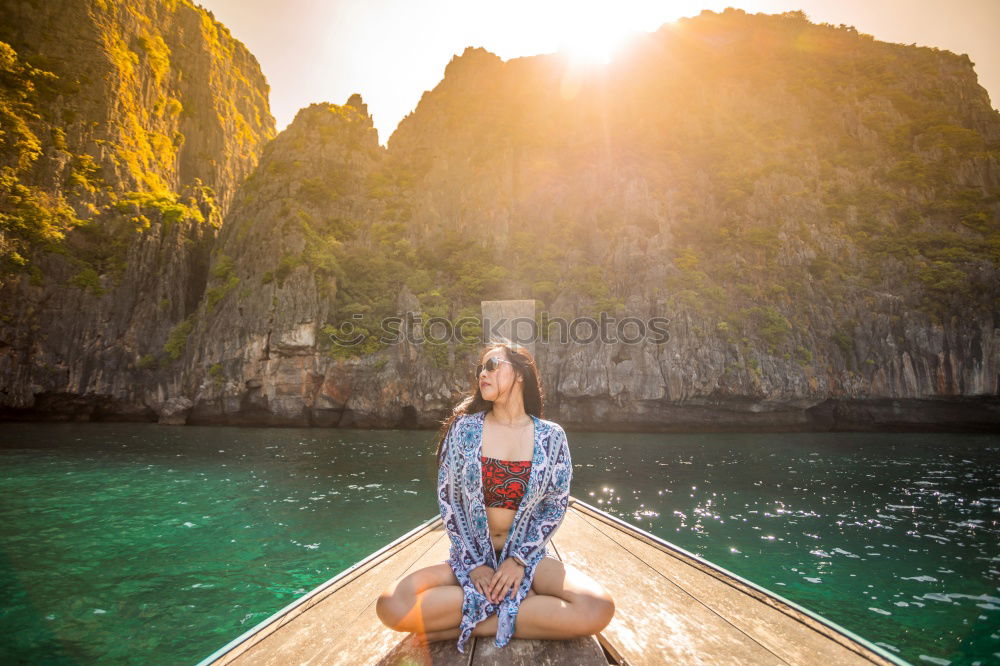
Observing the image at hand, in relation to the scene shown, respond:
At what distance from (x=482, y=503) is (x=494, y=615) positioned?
1.85ft

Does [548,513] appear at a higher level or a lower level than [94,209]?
lower

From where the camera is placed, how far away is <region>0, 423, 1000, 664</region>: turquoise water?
4.43m

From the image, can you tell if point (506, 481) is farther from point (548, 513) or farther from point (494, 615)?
point (494, 615)

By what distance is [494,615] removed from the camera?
212 centimetres

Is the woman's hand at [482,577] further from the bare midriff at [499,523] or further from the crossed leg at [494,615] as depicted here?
the bare midriff at [499,523]

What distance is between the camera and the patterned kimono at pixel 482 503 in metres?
2.33

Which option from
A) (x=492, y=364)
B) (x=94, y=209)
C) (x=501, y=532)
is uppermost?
(x=94, y=209)

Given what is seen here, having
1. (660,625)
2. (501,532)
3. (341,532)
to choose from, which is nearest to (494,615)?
(501,532)

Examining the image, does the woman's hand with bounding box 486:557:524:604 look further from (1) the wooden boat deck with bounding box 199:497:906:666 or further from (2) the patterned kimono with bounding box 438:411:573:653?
(1) the wooden boat deck with bounding box 199:497:906:666

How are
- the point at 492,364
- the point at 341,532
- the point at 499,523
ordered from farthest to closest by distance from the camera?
the point at 341,532, the point at 492,364, the point at 499,523

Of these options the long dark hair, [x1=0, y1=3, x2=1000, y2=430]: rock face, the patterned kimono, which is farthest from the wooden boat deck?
[x1=0, y1=3, x2=1000, y2=430]: rock face

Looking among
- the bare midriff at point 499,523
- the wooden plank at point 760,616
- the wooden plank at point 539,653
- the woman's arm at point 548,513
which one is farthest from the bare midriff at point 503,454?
the wooden plank at point 760,616

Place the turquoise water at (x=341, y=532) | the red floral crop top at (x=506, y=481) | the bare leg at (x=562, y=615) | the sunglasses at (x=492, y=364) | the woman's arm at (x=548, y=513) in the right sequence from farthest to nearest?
the turquoise water at (x=341, y=532), the sunglasses at (x=492, y=364), the red floral crop top at (x=506, y=481), the woman's arm at (x=548, y=513), the bare leg at (x=562, y=615)

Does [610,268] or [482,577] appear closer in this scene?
[482,577]
